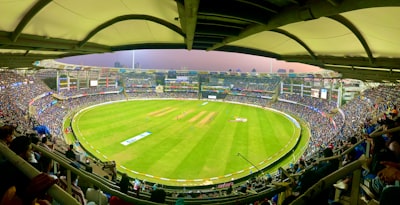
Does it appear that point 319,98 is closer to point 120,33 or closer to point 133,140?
point 133,140

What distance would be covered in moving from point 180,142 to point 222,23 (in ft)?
80.6

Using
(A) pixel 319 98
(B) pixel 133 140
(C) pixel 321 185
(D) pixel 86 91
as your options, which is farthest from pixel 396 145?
(D) pixel 86 91

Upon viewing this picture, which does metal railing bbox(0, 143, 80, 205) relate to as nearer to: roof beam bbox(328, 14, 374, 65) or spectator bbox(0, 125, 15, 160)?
spectator bbox(0, 125, 15, 160)

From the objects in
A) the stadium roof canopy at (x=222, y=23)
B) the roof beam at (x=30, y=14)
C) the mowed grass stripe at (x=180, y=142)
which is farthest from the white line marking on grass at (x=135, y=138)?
the roof beam at (x=30, y=14)

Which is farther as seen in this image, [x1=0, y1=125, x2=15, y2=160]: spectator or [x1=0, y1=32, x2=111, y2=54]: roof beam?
[x1=0, y1=32, x2=111, y2=54]: roof beam

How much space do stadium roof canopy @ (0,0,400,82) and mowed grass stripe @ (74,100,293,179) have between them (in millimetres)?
14289

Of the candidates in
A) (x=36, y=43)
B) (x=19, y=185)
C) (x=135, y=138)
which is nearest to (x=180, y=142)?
(x=135, y=138)

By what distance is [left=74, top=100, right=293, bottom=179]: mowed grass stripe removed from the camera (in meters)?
21.2

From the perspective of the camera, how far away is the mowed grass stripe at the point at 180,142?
21.2 metres

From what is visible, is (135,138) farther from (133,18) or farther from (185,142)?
(133,18)

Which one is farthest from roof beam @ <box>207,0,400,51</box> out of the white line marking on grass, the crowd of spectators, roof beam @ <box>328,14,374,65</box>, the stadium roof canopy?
the white line marking on grass

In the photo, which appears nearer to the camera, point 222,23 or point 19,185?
point 19,185

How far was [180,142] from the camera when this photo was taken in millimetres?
28531

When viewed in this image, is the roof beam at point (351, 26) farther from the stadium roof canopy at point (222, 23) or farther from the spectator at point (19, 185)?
the spectator at point (19, 185)
